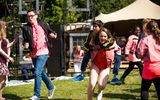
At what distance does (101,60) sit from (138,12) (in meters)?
17.3

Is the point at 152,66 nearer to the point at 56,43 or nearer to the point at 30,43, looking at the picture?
the point at 30,43

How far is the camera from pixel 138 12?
84.5ft

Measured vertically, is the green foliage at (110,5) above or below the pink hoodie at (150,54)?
below

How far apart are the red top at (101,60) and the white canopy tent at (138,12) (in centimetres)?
1682

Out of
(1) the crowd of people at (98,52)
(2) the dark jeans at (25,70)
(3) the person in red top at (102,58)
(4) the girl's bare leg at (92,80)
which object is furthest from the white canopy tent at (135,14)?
(4) the girl's bare leg at (92,80)

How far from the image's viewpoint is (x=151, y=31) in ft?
26.7

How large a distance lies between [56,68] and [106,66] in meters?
6.96

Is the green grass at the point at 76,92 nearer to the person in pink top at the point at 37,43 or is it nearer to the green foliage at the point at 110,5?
the person in pink top at the point at 37,43

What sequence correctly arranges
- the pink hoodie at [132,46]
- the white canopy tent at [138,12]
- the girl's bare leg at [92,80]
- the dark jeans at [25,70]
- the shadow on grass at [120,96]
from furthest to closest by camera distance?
the white canopy tent at [138,12] < the dark jeans at [25,70] < the pink hoodie at [132,46] < the shadow on grass at [120,96] < the girl's bare leg at [92,80]

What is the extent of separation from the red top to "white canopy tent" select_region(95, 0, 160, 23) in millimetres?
16818

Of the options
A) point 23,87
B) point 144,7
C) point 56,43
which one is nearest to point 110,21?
point 144,7

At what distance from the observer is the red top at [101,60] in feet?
28.9

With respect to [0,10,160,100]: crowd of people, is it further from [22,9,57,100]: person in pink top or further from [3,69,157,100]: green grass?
[3,69,157,100]: green grass

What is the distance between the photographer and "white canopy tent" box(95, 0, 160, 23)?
25.5 m
